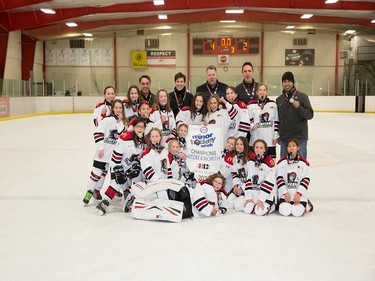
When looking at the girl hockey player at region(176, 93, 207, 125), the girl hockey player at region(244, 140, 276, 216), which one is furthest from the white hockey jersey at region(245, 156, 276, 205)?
the girl hockey player at region(176, 93, 207, 125)

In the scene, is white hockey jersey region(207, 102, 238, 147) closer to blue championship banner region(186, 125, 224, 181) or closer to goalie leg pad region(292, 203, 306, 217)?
blue championship banner region(186, 125, 224, 181)

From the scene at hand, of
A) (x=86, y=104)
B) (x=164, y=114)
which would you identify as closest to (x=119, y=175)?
(x=164, y=114)

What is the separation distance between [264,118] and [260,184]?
3.18 feet

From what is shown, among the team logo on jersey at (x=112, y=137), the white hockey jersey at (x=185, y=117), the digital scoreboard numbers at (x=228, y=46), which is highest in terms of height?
the digital scoreboard numbers at (x=228, y=46)

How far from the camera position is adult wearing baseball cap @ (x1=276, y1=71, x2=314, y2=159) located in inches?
Answer: 208

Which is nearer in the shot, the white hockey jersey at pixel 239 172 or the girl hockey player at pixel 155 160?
the girl hockey player at pixel 155 160

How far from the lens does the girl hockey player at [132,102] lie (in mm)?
5246

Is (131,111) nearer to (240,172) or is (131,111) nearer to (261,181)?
(240,172)

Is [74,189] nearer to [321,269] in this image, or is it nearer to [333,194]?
[333,194]

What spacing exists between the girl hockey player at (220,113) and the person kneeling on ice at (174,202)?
0.90 metres

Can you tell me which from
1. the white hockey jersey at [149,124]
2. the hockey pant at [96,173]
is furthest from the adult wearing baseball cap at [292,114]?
the hockey pant at [96,173]

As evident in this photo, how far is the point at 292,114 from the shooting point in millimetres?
5363

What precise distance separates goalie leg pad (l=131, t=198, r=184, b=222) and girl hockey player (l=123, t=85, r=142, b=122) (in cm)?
121

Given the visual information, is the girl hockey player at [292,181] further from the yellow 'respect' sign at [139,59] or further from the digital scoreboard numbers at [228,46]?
the yellow 'respect' sign at [139,59]
